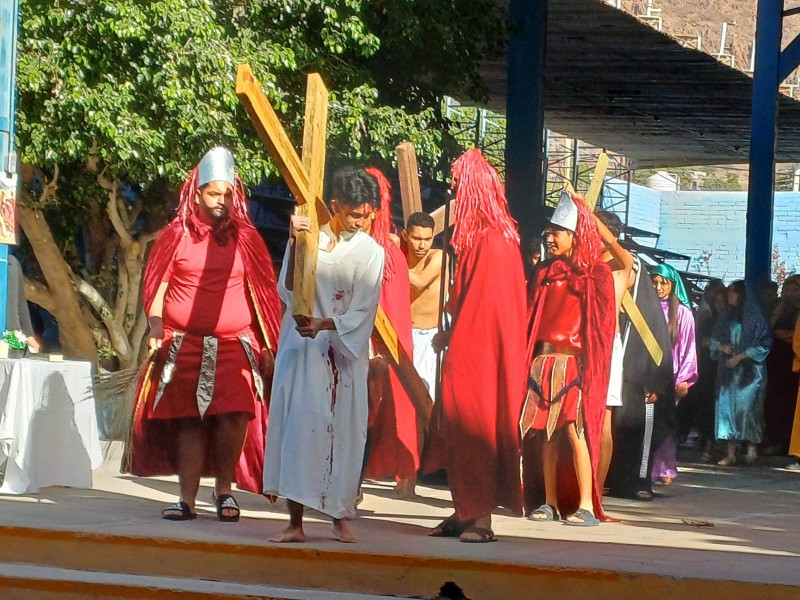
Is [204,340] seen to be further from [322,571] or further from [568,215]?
[568,215]

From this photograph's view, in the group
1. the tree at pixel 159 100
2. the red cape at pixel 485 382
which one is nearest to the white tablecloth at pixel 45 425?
the tree at pixel 159 100

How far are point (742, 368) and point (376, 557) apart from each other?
930cm

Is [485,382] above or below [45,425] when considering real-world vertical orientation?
above

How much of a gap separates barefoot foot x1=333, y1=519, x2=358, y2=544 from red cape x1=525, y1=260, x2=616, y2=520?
1853mm

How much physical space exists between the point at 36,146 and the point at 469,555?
23.2 feet

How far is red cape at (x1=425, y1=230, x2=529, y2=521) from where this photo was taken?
8164 mm

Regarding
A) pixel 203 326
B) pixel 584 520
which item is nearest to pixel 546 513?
pixel 584 520

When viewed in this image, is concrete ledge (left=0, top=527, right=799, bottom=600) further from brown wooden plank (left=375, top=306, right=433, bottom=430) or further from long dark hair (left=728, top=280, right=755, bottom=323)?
long dark hair (left=728, top=280, right=755, bottom=323)

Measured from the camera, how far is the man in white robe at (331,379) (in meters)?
7.79

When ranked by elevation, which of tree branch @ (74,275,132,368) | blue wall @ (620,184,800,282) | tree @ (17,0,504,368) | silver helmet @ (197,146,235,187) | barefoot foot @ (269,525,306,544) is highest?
blue wall @ (620,184,800,282)

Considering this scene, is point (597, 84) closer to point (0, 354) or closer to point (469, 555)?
point (0, 354)

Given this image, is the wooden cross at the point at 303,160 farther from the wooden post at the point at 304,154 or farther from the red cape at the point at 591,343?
the red cape at the point at 591,343

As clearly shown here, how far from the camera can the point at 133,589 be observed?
7055mm

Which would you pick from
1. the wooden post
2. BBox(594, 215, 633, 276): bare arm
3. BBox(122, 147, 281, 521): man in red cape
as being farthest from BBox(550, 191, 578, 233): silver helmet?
the wooden post
